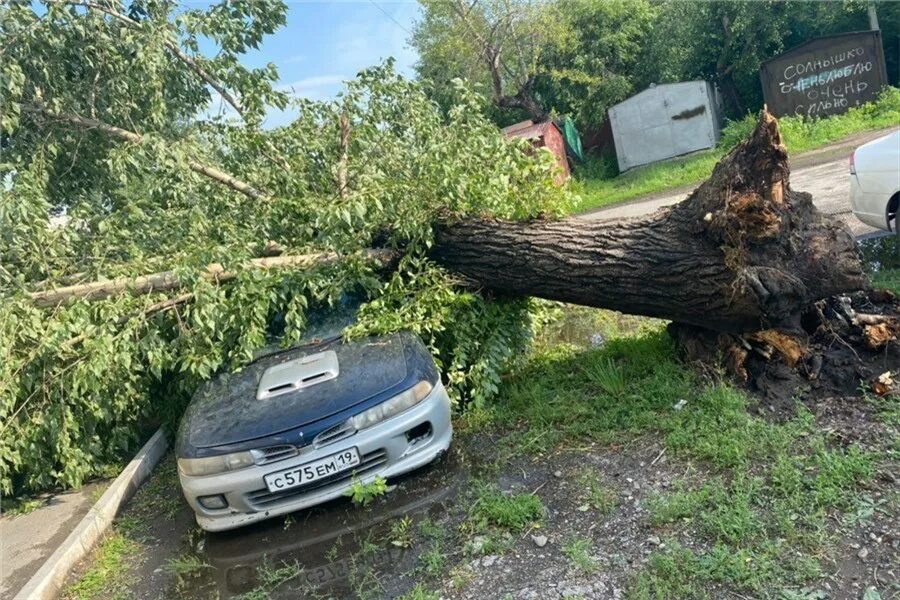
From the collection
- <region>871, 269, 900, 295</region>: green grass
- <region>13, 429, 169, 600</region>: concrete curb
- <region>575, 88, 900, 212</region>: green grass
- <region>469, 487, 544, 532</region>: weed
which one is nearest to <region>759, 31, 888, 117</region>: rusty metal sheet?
<region>575, 88, 900, 212</region>: green grass

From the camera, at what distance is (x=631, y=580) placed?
2676 mm

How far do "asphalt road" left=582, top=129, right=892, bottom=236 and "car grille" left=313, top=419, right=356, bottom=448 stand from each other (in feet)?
13.9

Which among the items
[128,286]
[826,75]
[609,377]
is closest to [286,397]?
[128,286]

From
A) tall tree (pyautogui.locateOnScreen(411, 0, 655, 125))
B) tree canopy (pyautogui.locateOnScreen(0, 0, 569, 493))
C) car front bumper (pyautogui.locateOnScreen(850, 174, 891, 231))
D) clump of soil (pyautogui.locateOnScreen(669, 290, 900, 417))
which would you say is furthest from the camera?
tall tree (pyautogui.locateOnScreen(411, 0, 655, 125))

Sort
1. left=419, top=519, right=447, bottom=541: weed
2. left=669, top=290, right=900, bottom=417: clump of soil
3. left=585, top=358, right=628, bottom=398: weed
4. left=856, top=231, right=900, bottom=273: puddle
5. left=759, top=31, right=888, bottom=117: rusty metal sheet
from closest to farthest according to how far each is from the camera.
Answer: left=419, top=519, right=447, bottom=541: weed → left=669, top=290, right=900, bottom=417: clump of soil → left=585, top=358, right=628, bottom=398: weed → left=856, top=231, right=900, bottom=273: puddle → left=759, top=31, right=888, bottom=117: rusty metal sheet

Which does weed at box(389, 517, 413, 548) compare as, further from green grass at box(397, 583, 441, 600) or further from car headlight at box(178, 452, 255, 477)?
car headlight at box(178, 452, 255, 477)

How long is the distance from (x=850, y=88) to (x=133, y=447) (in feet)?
53.7

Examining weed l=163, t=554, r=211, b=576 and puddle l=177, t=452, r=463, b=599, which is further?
weed l=163, t=554, r=211, b=576

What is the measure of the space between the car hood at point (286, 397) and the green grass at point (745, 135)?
9.83 metres

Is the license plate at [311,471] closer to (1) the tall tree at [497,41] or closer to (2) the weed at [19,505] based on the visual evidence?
(2) the weed at [19,505]

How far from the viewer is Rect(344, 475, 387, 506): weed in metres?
3.61

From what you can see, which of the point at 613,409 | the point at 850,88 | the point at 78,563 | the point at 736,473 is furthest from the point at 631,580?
the point at 850,88

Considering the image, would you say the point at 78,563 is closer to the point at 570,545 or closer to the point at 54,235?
the point at 54,235

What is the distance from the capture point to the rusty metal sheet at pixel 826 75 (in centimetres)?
1447
